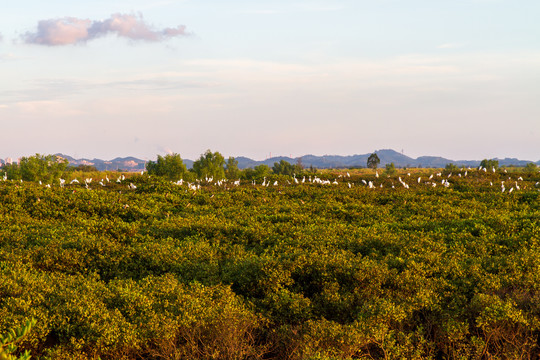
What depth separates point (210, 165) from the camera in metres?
72.2

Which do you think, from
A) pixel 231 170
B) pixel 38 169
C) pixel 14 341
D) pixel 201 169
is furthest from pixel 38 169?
pixel 14 341

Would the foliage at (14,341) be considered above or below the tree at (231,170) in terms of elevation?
above

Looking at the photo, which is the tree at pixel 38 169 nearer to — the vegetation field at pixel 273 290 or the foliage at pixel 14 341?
the vegetation field at pixel 273 290

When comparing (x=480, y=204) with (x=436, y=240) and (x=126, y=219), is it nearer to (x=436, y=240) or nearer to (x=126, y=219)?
(x=436, y=240)

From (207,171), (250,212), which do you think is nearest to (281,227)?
(250,212)

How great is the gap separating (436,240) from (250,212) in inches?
367

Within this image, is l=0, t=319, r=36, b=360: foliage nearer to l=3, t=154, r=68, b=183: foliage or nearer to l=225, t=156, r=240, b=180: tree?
l=3, t=154, r=68, b=183: foliage

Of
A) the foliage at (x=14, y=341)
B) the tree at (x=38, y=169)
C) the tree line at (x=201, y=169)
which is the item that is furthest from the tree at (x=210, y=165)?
the foliage at (x=14, y=341)

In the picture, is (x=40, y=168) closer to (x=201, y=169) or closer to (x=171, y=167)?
(x=171, y=167)

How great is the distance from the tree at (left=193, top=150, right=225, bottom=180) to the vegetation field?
2108 inches

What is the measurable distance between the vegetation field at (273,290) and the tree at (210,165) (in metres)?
53.5

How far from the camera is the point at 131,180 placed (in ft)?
113

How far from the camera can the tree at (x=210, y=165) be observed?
72.2 metres

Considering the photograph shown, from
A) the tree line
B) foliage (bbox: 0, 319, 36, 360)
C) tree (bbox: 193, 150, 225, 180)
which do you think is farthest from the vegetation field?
tree (bbox: 193, 150, 225, 180)
